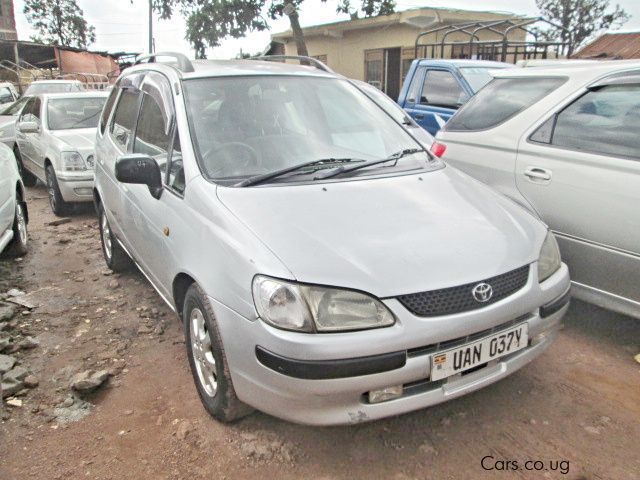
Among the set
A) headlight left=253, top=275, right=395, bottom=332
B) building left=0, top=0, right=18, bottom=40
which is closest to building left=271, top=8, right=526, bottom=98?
headlight left=253, top=275, right=395, bottom=332

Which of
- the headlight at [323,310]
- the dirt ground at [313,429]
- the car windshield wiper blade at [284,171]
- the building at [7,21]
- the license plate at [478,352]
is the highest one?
the building at [7,21]

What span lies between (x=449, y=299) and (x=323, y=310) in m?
0.50

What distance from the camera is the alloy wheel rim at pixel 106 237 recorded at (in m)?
4.63

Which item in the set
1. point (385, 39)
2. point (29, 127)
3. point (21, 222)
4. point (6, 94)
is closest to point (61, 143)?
point (29, 127)

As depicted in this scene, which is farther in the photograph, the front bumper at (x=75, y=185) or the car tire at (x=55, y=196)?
the car tire at (x=55, y=196)

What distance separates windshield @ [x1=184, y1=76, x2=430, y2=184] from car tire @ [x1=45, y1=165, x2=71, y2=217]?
14.1 feet

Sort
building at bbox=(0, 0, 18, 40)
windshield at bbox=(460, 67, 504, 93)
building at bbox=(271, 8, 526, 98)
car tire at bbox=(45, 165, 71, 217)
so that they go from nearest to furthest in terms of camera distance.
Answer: car tire at bbox=(45, 165, 71, 217), windshield at bbox=(460, 67, 504, 93), building at bbox=(271, 8, 526, 98), building at bbox=(0, 0, 18, 40)

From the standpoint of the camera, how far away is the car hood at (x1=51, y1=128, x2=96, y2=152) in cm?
655

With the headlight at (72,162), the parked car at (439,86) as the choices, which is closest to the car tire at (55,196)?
the headlight at (72,162)

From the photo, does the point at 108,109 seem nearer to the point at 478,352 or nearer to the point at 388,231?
the point at 388,231

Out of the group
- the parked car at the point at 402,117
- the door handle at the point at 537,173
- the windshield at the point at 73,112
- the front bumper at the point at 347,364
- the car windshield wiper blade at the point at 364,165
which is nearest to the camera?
the front bumper at the point at 347,364

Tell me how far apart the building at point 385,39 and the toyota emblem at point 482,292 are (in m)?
13.6

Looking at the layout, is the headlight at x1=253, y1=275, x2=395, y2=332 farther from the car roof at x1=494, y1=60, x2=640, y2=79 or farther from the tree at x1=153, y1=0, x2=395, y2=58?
the tree at x1=153, y1=0, x2=395, y2=58

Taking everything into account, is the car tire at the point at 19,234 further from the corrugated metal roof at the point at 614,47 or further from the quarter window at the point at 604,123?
the corrugated metal roof at the point at 614,47
